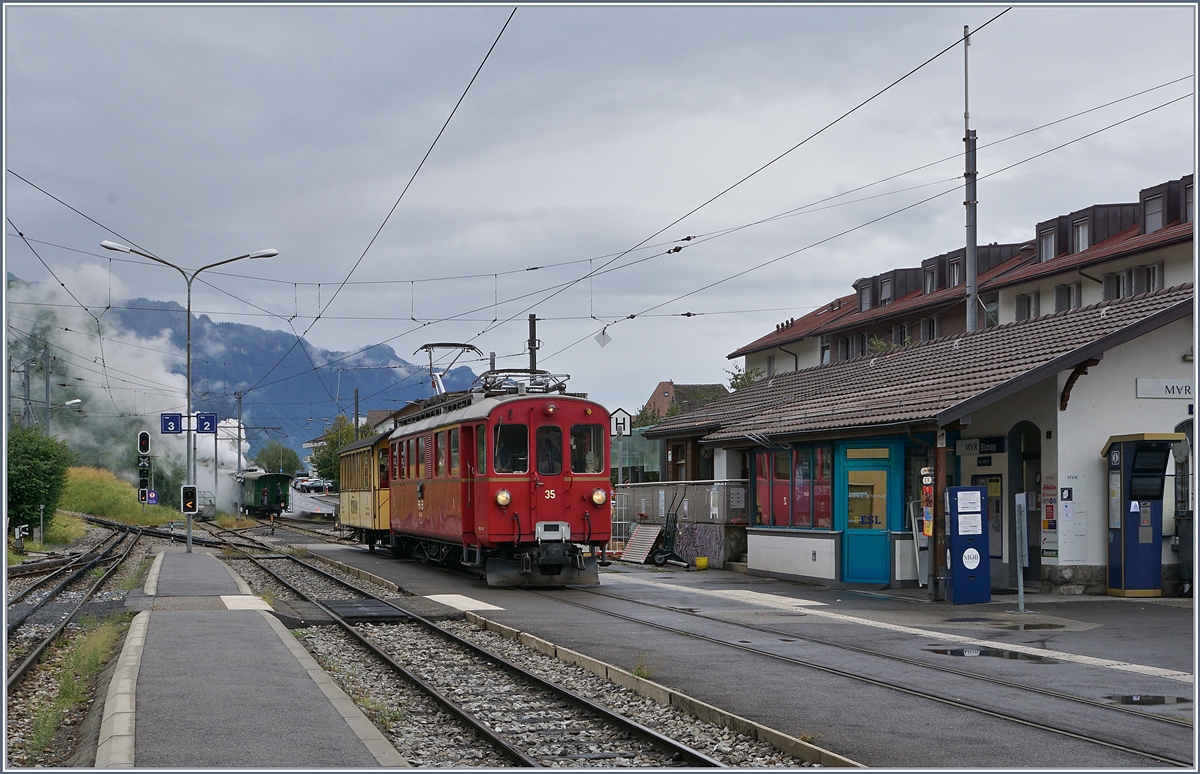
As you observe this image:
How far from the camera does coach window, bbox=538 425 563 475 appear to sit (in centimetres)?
2062

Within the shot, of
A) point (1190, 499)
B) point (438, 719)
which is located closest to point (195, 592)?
point (438, 719)

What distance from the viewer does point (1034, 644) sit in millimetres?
13086

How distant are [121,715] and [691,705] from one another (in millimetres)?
4174

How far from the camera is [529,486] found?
20.4 metres

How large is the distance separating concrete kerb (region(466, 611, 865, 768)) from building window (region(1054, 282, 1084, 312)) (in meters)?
33.2

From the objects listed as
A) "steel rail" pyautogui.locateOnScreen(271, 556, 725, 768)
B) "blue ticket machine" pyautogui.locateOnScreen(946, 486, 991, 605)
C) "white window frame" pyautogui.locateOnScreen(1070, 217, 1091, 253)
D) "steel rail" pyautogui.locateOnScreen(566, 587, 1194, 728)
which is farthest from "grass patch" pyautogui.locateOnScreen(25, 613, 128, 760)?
"white window frame" pyautogui.locateOnScreen(1070, 217, 1091, 253)

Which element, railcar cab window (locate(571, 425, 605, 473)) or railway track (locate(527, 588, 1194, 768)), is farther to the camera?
railcar cab window (locate(571, 425, 605, 473))

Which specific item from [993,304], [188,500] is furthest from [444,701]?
[993,304]

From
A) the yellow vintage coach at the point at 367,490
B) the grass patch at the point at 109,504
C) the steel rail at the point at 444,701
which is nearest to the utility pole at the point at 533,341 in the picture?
the yellow vintage coach at the point at 367,490

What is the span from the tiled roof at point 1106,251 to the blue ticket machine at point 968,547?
22188 mm

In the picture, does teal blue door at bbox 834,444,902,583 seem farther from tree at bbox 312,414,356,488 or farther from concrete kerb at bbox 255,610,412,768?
tree at bbox 312,414,356,488

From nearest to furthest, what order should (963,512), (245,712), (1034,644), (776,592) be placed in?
(245,712) < (1034,644) < (963,512) < (776,592)

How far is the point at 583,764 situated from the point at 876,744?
1.95 m

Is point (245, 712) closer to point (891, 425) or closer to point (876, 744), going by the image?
point (876, 744)
